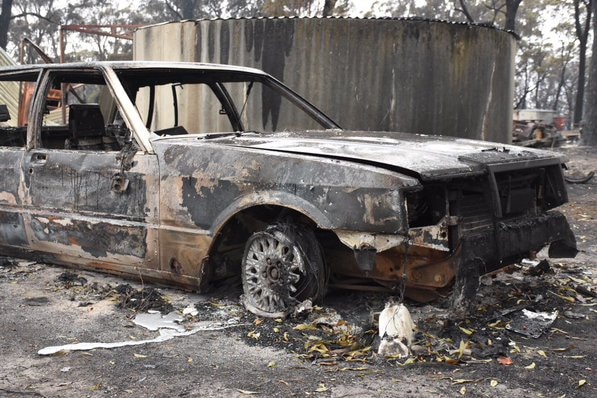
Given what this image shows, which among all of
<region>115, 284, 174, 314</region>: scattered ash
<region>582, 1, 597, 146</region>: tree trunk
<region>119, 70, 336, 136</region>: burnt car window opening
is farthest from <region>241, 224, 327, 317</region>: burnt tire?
<region>582, 1, 597, 146</region>: tree trunk

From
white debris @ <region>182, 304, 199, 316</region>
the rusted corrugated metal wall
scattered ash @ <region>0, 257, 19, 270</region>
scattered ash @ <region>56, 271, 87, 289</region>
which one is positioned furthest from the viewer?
the rusted corrugated metal wall

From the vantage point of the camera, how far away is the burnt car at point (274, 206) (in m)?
3.30

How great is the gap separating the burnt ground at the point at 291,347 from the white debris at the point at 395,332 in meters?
Result: 0.06

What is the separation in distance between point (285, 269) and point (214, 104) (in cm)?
416

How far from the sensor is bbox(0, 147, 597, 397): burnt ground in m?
2.79

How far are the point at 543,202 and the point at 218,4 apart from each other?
3569 centimetres

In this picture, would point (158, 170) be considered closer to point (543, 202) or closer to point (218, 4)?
point (543, 202)

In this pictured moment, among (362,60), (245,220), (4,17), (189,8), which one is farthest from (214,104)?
(189,8)

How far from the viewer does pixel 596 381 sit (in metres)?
2.87

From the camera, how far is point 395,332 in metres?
3.18

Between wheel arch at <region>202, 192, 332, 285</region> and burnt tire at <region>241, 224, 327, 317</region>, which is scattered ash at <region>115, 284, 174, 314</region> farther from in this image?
burnt tire at <region>241, 224, 327, 317</region>

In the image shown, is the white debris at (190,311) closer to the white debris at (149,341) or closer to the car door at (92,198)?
the white debris at (149,341)

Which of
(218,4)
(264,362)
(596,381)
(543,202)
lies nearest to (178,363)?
(264,362)

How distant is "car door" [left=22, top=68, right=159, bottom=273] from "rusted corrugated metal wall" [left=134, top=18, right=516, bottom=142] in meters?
3.55
